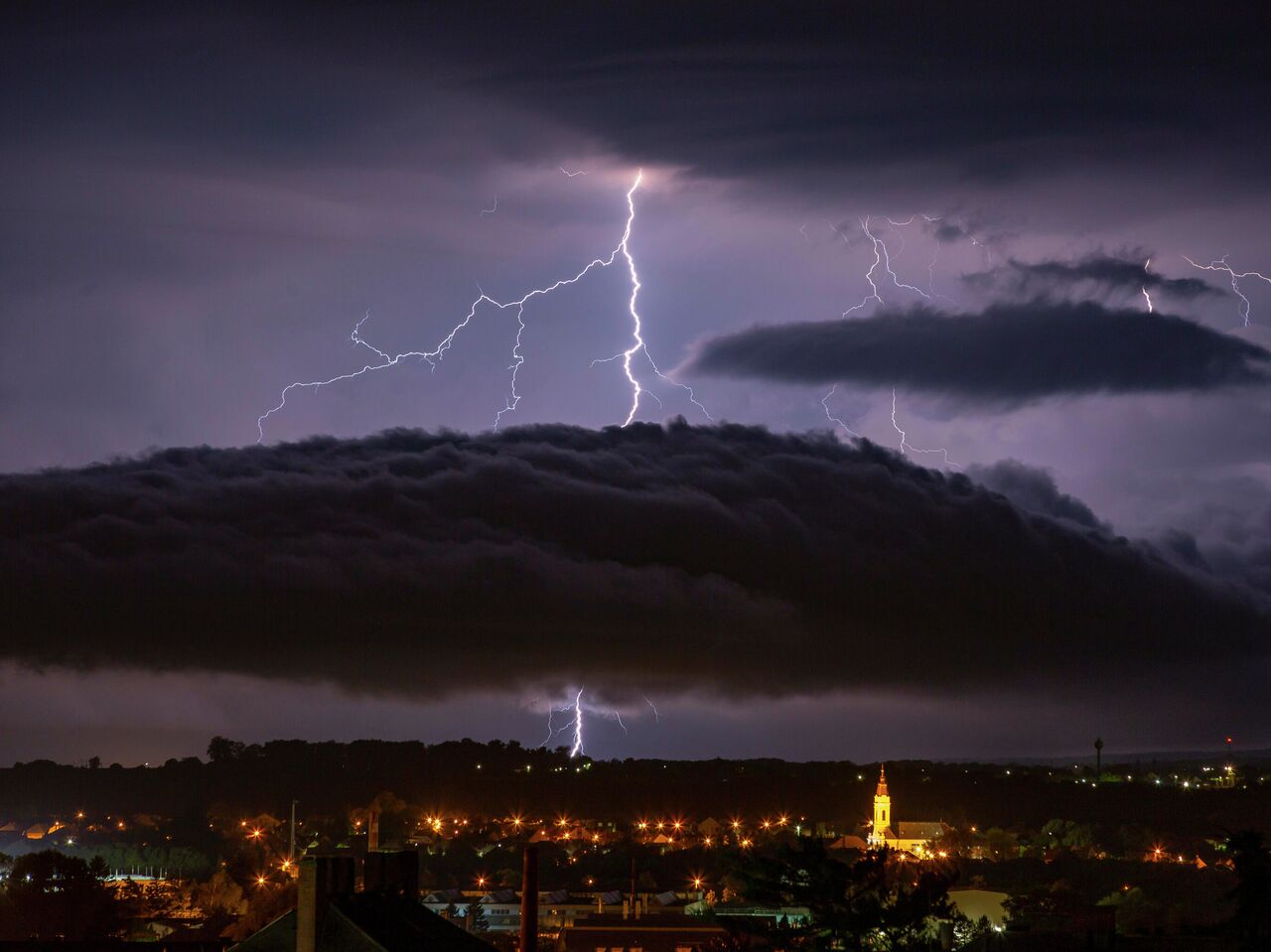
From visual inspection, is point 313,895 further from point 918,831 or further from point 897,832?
point 918,831

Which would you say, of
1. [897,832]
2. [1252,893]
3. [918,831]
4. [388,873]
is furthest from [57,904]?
[918,831]

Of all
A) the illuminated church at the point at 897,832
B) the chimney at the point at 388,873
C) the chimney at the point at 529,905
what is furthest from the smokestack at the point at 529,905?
the illuminated church at the point at 897,832

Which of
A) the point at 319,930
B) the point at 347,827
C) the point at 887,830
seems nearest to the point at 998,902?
the point at 319,930

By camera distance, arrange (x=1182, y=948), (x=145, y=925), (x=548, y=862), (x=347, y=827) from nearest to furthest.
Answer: (x=1182, y=948), (x=145, y=925), (x=548, y=862), (x=347, y=827)

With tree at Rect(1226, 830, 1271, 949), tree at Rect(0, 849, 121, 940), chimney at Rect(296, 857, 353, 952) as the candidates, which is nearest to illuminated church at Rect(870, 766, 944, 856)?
tree at Rect(0, 849, 121, 940)

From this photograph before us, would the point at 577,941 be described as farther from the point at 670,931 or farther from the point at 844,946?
the point at 844,946

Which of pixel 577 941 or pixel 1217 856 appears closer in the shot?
pixel 577 941
